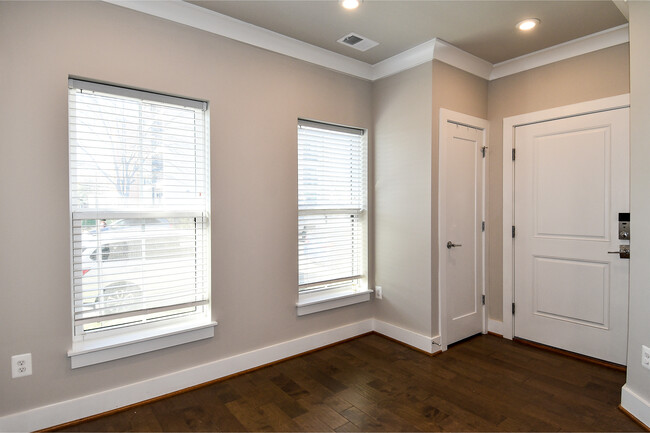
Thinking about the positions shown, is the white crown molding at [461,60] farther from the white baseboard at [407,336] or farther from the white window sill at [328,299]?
the white baseboard at [407,336]

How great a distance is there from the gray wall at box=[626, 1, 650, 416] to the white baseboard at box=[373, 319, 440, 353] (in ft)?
4.39

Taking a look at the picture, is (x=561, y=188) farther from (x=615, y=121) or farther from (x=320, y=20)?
(x=320, y=20)

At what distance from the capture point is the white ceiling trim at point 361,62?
248 cm

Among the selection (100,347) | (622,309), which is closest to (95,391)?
(100,347)

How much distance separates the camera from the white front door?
2.89 m

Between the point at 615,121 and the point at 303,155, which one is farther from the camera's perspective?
the point at 303,155

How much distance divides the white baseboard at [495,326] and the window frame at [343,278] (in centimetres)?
123

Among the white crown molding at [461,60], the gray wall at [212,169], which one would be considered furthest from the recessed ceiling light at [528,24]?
the gray wall at [212,169]

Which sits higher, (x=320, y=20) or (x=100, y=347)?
(x=320, y=20)

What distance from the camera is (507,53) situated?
3287 mm

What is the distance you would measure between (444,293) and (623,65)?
2.25 m

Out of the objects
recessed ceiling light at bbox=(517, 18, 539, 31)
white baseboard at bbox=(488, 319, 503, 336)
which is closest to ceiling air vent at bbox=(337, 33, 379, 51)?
recessed ceiling light at bbox=(517, 18, 539, 31)

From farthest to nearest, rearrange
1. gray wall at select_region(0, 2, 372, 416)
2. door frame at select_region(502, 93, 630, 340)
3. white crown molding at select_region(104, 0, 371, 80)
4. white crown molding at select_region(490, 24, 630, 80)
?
door frame at select_region(502, 93, 630, 340), white crown molding at select_region(490, 24, 630, 80), white crown molding at select_region(104, 0, 371, 80), gray wall at select_region(0, 2, 372, 416)

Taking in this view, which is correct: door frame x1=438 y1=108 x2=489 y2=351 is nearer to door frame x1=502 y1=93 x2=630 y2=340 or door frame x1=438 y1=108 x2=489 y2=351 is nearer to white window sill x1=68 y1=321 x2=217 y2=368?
door frame x1=502 y1=93 x2=630 y2=340
